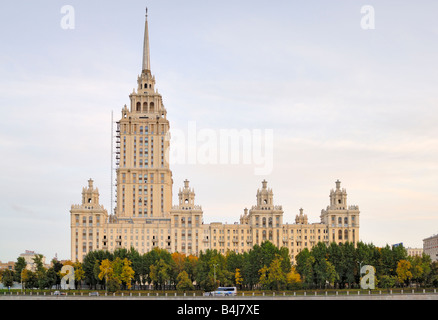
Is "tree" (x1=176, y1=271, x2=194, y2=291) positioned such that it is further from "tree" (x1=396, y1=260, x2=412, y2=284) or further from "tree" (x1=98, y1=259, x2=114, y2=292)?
"tree" (x1=396, y1=260, x2=412, y2=284)

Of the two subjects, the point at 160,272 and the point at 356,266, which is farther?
the point at 160,272

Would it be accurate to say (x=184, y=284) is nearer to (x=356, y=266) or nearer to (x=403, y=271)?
(x=356, y=266)

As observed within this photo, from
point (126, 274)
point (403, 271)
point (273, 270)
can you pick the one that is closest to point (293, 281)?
point (273, 270)

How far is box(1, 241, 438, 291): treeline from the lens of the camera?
18138cm

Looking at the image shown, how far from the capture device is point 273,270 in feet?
593

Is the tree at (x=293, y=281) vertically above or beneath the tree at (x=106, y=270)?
beneath

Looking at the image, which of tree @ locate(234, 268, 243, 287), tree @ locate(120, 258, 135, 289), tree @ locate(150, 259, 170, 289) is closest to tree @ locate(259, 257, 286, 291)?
tree @ locate(234, 268, 243, 287)

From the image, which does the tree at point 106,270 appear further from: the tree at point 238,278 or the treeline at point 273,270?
the tree at point 238,278

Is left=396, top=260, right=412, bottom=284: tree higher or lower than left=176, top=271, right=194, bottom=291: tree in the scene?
higher

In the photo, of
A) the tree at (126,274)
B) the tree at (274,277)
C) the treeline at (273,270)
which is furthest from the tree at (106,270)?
the tree at (274,277)

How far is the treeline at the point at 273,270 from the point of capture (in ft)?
595
